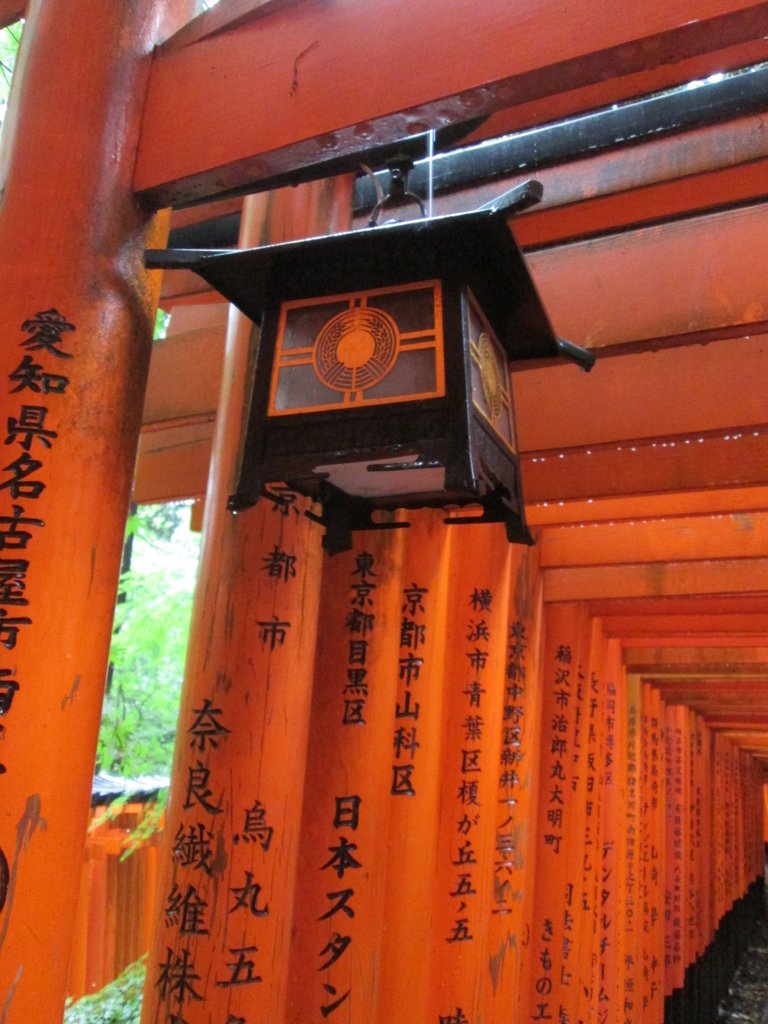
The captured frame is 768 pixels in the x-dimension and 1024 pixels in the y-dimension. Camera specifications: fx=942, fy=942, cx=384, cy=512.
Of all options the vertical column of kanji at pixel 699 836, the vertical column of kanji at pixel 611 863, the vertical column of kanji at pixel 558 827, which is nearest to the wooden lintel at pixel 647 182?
the vertical column of kanji at pixel 558 827

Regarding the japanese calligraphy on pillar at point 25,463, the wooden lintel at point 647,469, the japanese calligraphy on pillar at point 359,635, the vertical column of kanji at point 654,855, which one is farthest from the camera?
the vertical column of kanji at point 654,855

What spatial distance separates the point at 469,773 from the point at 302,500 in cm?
222

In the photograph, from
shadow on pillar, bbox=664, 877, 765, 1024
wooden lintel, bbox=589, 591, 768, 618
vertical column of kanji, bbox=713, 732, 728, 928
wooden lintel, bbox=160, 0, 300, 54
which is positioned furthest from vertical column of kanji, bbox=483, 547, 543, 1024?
vertical column of kanji, bbox=713, 732, 728, 928

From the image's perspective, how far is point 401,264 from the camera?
8.72ft

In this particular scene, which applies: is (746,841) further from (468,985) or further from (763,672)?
(468,985)

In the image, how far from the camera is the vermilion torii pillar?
2383 mm

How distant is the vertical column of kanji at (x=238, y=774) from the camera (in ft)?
9.58

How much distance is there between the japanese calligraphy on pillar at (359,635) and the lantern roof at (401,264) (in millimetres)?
1182

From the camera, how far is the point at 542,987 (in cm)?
642

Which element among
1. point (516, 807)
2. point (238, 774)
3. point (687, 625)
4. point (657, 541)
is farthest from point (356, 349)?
point (687, 625)

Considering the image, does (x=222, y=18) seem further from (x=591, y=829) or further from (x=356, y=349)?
(x=591, y=829)

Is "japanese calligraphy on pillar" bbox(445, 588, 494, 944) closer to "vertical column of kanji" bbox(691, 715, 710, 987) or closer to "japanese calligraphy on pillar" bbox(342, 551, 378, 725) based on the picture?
"japanese calligraphy on pillar" bbox(342, 551, 378, 725)

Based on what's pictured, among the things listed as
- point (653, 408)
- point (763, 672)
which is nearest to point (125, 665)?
→ point (763, 672)

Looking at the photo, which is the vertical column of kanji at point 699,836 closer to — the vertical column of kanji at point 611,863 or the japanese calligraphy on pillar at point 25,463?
the vertical column of kanji at point 611,863
